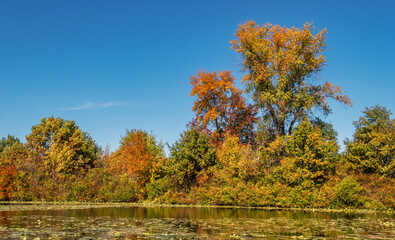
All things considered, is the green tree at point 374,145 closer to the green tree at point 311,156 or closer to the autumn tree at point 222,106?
the green tree at point 311,156

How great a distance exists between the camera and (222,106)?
4578 centimetres

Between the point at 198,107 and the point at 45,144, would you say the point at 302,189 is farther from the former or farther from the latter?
the point at 45,144

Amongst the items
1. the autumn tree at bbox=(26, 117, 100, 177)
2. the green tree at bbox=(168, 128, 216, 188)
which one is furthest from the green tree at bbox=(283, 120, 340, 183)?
the autumn tree at bbox=(26, 117, 100, 177)

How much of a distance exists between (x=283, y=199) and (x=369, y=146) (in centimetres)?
932

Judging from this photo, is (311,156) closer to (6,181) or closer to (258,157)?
(258,157)

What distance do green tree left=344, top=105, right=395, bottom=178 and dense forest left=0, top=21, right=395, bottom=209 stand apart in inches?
3.4

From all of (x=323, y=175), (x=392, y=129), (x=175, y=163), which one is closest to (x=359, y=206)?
(x=323, y=175)

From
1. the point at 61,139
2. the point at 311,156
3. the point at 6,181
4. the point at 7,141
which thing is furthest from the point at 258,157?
the point at 7,141

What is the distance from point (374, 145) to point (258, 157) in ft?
32.6

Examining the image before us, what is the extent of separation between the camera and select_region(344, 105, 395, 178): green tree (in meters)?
29.1

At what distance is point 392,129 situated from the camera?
→ 2998cm

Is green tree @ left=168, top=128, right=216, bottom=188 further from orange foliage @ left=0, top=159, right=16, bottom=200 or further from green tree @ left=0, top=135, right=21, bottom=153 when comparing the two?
green tree @ left=0, top=135, right=21, bottom=153

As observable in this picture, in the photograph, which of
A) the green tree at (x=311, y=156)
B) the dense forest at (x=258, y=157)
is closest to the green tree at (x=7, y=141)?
the dense forest at (x=258, y=157)

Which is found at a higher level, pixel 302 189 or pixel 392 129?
pixel 392 129
